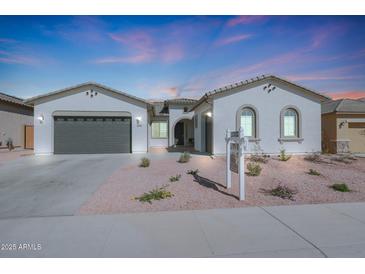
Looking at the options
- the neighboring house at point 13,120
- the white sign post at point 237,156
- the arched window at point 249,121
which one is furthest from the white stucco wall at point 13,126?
the white sign post at point 237,156

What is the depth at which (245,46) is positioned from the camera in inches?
450

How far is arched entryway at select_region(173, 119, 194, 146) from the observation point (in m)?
23.4

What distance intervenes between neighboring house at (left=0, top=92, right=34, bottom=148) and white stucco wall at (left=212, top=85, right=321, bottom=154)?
47.7 ft

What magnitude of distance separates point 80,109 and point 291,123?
14091 millimetres

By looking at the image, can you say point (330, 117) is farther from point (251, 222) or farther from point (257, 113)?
point (251, 222)

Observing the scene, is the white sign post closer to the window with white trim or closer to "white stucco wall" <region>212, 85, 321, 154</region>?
"white stucco wall" <region>212, 85, 321, 154</region>

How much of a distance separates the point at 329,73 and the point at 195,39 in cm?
870

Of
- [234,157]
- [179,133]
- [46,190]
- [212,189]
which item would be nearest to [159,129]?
[179,133]

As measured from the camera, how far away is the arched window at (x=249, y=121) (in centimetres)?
1243

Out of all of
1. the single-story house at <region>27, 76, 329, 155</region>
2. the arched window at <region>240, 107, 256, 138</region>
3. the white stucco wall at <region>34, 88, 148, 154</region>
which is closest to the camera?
the single-story house at <region>27, 76, 329, 155</region>

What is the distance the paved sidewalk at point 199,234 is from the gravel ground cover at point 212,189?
Result: 0.49 meters

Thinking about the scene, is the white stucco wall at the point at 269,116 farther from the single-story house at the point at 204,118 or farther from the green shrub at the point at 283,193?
the green shrub at the point at 283,193

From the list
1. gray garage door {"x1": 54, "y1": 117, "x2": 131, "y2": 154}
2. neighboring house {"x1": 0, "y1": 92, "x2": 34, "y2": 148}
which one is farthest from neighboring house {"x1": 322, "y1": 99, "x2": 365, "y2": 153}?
neighboring house {"x1": 0, "y1": 92, "x2": 34, "y2": 148}
